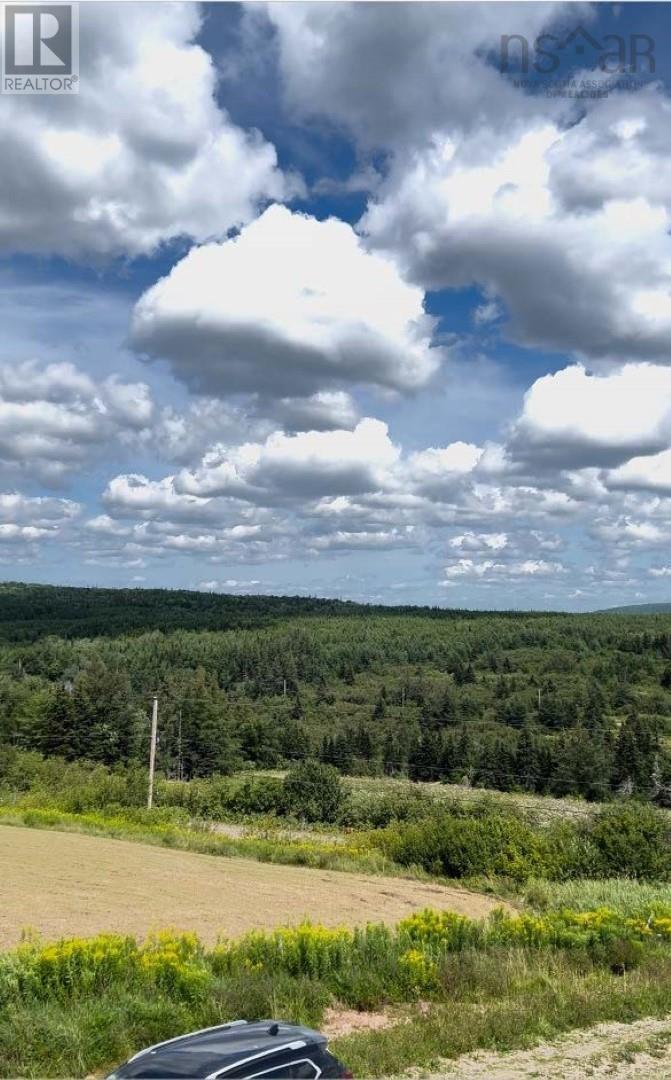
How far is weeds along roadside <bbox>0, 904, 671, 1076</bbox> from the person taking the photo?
866cm

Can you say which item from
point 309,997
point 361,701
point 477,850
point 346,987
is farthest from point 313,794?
point 361,701

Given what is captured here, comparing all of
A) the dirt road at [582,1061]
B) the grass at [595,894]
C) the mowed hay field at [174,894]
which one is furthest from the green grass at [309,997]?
the grass at [595,894]

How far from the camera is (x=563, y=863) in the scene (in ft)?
88.5

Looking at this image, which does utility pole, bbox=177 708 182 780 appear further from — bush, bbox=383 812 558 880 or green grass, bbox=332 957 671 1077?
green grass, bbox=332 957 671 1077

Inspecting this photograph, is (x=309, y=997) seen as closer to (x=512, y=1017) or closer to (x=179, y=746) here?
(x=512, y=1017)

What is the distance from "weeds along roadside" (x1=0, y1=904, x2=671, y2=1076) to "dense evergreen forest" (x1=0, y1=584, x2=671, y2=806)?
6313 cm

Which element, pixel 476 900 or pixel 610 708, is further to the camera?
pixel 610 708

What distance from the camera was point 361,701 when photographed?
140 meters

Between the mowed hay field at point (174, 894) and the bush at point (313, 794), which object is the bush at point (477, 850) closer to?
the mowed hay field at point (174, 894)

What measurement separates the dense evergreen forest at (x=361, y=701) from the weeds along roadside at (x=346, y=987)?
63133 mm

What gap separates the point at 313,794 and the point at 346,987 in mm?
46844

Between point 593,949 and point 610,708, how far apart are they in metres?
125

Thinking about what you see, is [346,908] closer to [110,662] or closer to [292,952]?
[292,952]

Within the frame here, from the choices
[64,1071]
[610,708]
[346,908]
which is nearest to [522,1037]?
[64,1071]
